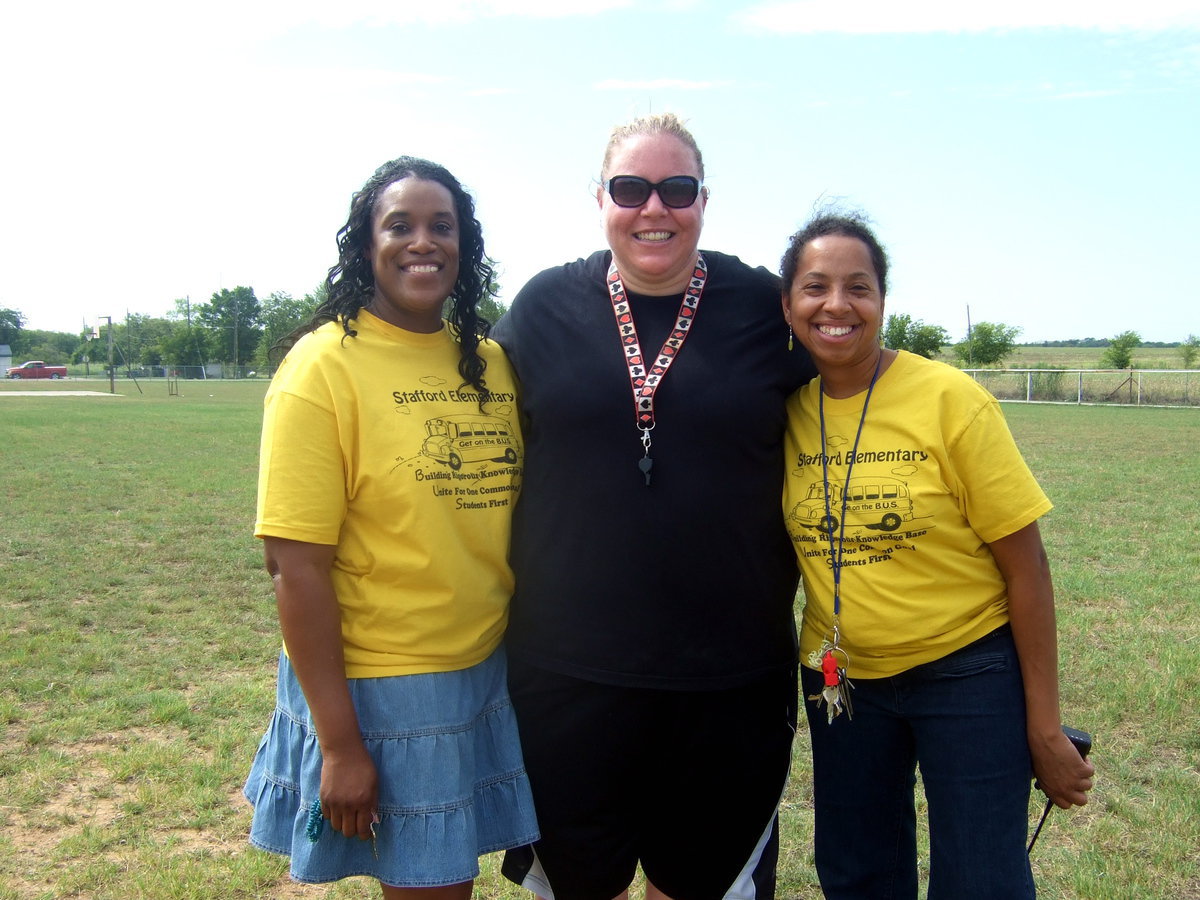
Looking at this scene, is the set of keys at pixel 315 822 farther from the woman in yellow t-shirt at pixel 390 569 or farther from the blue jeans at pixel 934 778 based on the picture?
the blue jeans at pixel 934 778

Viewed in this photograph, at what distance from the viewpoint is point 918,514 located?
2221 mm

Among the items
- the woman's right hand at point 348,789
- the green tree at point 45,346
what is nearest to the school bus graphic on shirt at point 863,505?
the woman's right hand at point 348,789

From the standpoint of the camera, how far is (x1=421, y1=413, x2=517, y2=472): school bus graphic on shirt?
2.18m

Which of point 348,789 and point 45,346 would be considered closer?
point 348,789

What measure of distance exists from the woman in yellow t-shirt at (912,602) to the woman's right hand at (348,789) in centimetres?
112

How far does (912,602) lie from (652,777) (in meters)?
0.83

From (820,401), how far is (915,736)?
2.90ft

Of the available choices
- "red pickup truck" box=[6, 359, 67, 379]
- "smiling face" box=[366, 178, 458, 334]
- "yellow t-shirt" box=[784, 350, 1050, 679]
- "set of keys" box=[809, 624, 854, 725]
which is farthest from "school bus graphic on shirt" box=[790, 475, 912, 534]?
"red pickup truck" box=[6, 359, 67, 379]

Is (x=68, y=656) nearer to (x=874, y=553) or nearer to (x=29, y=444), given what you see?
(x=874, y=553)

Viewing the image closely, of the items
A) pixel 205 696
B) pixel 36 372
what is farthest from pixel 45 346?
pixel 205 696

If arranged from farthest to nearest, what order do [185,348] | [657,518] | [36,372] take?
[185,348], [36,372], [657,518]

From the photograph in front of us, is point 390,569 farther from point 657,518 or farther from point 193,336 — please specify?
point 193,336

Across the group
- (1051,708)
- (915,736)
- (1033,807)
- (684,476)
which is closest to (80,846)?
(684,476)

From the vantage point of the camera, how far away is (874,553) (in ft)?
7.51
